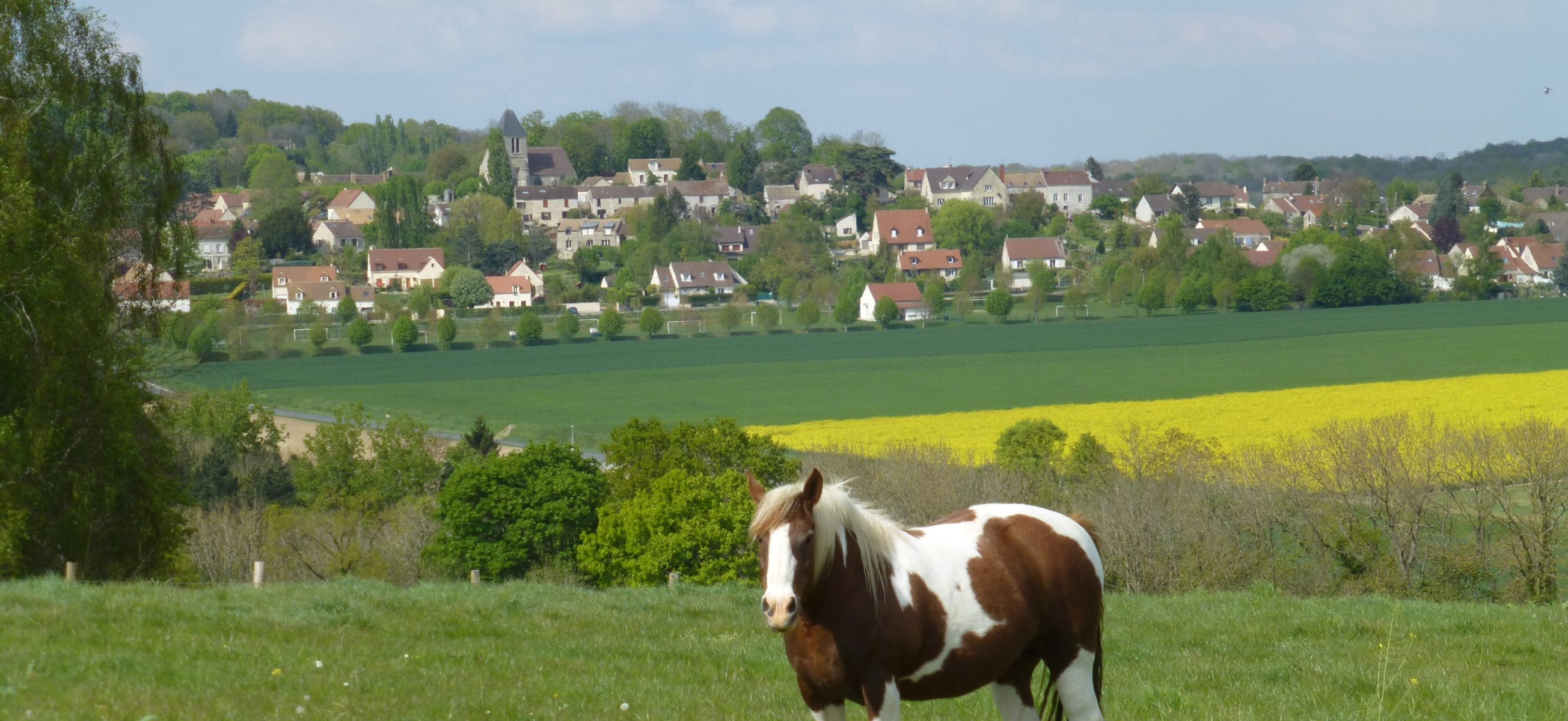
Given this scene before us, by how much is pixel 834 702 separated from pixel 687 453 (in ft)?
108

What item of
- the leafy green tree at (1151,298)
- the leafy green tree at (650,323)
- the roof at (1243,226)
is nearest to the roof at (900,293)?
the leafy green tree at (1151,298)

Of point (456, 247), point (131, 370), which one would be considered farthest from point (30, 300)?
point (456, 247)

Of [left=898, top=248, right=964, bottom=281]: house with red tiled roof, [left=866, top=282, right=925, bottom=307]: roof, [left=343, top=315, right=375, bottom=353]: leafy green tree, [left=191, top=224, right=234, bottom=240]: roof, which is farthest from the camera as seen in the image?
[left=191, top=224, right=234, bottom=240]: roof

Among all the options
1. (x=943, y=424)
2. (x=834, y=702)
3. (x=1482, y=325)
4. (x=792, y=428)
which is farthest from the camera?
(x=1482, y=325)

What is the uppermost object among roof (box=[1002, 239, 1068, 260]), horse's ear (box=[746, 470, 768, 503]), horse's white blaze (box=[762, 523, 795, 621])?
horse's ear (box=[746, 470, 768, 503])

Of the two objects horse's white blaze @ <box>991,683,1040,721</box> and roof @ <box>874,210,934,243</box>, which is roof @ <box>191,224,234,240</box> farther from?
horse's white blaze @ <box>991,683,1040,721</box>

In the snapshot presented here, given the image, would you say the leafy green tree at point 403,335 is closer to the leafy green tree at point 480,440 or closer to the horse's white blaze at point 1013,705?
the leafy green tree at point 480,440

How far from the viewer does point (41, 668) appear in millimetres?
9570

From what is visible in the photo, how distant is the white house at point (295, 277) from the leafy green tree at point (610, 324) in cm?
3988

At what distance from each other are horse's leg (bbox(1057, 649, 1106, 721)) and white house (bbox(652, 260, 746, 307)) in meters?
139

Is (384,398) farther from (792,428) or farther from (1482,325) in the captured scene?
(1482,325)

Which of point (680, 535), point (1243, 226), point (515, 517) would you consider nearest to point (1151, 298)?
point (1243, 226)

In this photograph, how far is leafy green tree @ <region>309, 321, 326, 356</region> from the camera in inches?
4161

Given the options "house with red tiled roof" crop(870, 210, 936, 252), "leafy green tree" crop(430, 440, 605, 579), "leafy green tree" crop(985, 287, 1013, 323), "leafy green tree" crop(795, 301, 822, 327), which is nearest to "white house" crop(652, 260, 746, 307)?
"house with red tiled roof" crop(870, 210, 936, 252)
